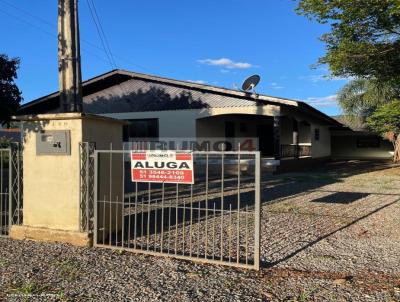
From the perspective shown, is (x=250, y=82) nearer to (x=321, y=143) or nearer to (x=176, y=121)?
(x=176, y=121)

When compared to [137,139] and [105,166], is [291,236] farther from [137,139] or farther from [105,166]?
[137,139]

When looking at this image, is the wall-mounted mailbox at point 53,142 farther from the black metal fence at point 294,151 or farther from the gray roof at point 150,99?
the black metal fence at point 294,151

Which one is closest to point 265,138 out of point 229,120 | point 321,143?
point 229,120

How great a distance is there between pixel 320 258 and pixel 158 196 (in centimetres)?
638

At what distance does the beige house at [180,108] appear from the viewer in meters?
18.7

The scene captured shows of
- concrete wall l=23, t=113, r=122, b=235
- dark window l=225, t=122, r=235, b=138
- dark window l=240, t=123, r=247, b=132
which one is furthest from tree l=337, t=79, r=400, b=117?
concrete wall l=23, t=113, r=122, b=235

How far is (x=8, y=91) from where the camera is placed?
8.52 metres

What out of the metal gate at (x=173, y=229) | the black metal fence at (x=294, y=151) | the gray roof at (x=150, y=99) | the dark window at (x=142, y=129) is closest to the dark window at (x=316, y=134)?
the black metal fence at (x=294, y=151)

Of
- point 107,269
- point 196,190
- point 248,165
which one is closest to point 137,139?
point 248,165

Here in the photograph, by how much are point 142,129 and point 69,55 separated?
519 inches

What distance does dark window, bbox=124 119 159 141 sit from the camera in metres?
20.8

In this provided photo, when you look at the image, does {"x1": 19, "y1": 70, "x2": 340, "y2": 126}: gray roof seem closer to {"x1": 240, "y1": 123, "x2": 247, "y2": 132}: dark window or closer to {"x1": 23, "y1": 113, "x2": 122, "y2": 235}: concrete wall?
{"x1": 240, "y1": 123, "x2": 247, "y2": 132}: dark window

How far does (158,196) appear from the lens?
37.4ft

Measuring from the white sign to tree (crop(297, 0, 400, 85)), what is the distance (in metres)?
7.67
